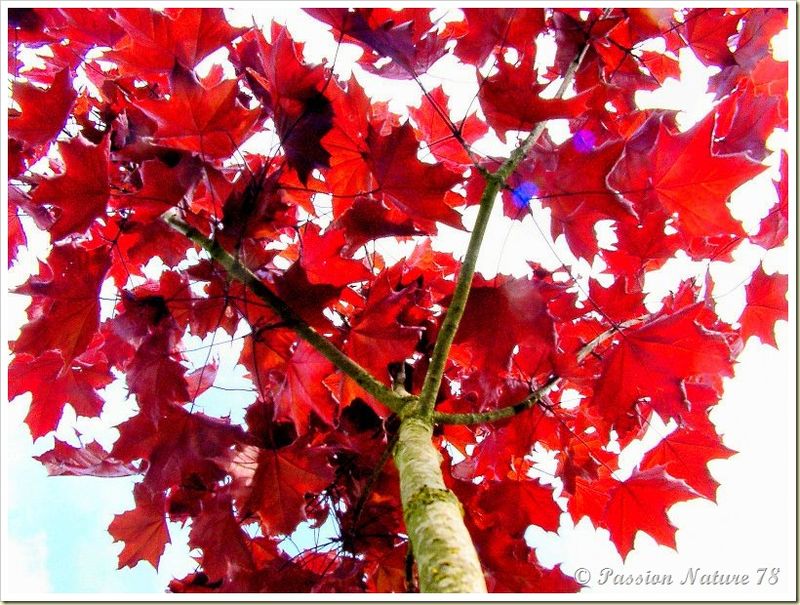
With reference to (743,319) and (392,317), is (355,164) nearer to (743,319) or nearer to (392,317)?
(392,317)

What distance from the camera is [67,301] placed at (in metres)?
1.43

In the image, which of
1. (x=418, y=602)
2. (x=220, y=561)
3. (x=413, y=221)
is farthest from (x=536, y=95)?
(x=220, y=561)

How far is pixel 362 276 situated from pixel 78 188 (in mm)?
692

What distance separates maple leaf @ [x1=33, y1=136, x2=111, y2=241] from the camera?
125cm

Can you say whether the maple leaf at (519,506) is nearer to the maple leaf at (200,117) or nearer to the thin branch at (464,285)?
the thin branch at (464,285)

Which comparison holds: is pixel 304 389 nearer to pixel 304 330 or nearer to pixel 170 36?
pixel 304 330

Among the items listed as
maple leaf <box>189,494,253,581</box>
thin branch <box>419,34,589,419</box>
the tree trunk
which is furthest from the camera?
maple leaf <box>189,494,253,581</box>

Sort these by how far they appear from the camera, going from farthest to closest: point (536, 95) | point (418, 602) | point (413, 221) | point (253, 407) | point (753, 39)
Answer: point (753, 39), point (253, 407), point (413, 221), point (536, 95), point (418, 602)

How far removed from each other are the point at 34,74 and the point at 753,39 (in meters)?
2.39

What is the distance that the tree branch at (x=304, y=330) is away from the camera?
1.15 meters

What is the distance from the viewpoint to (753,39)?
171 cm

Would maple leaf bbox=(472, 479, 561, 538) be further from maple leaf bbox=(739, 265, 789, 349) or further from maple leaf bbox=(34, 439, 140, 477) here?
maple leaf bbox=(34, 439, 140, 477)

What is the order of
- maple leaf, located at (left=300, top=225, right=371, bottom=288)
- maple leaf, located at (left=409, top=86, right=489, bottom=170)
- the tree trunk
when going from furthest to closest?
maple leaf, located at (left=409, top=86, right=489, bottom=170)
maple leaf, located at (left=300, top=225, right=371, bottom=288)
the tree trunk

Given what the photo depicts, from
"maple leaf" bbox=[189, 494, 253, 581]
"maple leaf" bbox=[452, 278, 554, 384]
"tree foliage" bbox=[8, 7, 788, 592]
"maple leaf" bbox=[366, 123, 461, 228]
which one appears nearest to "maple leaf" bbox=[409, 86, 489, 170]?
"tree foliage" bbox=[8, 7, 788, 592]
